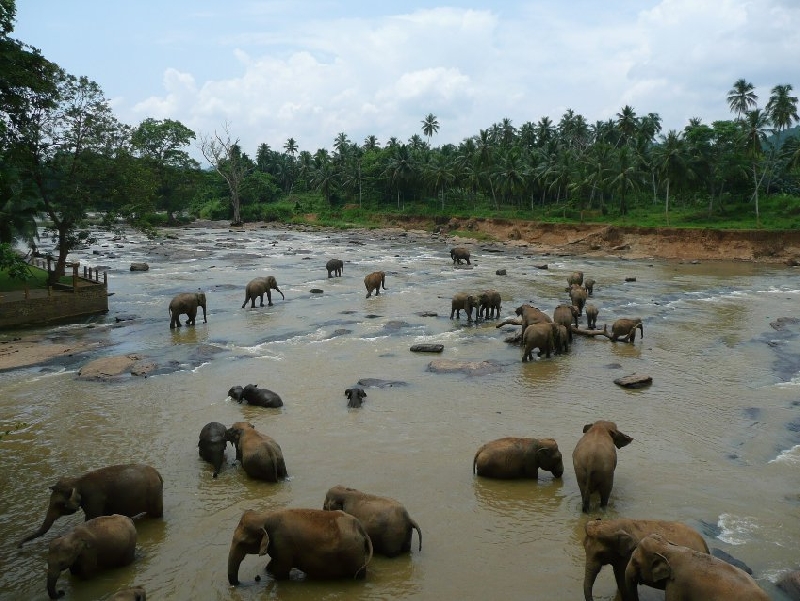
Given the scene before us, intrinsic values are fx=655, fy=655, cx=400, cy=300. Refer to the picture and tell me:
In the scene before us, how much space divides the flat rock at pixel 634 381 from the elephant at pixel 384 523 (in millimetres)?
9406

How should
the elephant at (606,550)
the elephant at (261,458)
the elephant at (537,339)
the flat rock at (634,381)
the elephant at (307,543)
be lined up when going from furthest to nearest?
the elephant at (537,339) → the flat rock at (634,381) → the elephant at (261,458) → the elephant at (307,543) → the elephant at (606,550)

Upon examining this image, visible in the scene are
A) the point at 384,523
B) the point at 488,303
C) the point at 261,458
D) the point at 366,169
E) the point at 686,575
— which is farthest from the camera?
the point at 366,169

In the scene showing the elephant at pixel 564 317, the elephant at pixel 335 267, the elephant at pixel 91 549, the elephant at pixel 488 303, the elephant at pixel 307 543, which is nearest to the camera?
the elephant at pixel 91 549

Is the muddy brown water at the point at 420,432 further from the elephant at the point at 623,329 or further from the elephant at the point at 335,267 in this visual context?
the elephant at the point at 335,267

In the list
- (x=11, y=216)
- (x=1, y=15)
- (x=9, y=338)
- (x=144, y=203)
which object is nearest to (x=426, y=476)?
(x=1, y=15)

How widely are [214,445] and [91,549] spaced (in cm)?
347

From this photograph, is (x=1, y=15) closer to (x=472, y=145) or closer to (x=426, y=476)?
(x=426, y=476)

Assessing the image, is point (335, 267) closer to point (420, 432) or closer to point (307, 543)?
point (420, 432)

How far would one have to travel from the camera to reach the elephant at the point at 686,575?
5.80 m

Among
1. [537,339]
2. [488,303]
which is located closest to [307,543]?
[537,339]

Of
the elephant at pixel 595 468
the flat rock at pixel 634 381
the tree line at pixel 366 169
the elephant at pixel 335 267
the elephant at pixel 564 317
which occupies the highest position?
the tree line at pixel 366 169

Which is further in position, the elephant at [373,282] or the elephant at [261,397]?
the elephant at [373,282]

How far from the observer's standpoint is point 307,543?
7418 millimetres

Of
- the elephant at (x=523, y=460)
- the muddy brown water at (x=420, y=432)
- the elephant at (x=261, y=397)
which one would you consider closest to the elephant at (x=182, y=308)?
the muddy brown water at (x=420, y=432)
